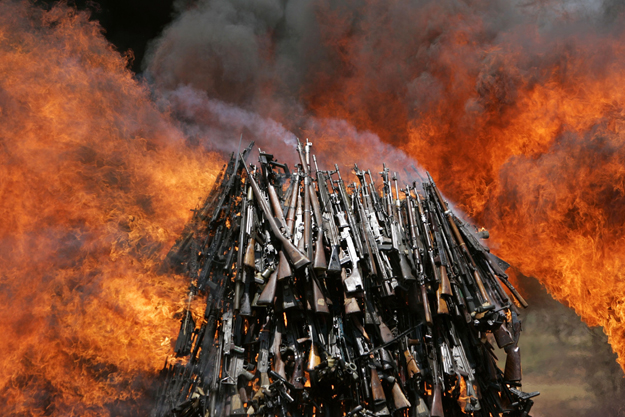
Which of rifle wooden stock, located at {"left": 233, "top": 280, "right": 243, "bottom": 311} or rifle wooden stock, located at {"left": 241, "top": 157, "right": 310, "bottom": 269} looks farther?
rifle wooden stock, located at {"left": 233, "top": 280, "right": 243, "bottom": 311}

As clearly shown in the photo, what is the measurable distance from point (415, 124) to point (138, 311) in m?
11.3

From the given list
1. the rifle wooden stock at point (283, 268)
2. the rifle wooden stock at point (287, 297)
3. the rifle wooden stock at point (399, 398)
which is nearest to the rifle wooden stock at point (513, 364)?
the rifle wooden stock at point (399, 398)

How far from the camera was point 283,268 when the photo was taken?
555 centimetres

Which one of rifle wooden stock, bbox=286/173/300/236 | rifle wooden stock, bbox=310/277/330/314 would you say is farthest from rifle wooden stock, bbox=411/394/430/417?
rifle wooden stock, bbox=286/173/300/236

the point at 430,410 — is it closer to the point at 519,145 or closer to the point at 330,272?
the point at 330,272

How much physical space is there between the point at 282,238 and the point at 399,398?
9.90ft

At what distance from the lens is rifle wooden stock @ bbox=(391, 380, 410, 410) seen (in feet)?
18.1

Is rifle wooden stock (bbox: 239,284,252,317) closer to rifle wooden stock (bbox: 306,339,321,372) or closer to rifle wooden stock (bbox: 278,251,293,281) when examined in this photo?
rifle wooden stock (bbox: 278,251,293,281)

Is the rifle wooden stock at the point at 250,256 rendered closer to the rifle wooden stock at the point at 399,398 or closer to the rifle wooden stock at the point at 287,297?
the rifle wooden stock at the point at 287,297

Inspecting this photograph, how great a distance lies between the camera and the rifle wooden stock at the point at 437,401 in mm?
5621

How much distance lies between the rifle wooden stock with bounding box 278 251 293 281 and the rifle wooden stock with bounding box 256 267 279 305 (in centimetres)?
12

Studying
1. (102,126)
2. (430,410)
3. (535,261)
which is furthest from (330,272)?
(535,261)

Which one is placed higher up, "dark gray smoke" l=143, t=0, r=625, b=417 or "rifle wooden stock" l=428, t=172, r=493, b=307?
"dark gray smoke" l=143, t=0, r=625, b=417

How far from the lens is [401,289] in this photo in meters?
6.42
